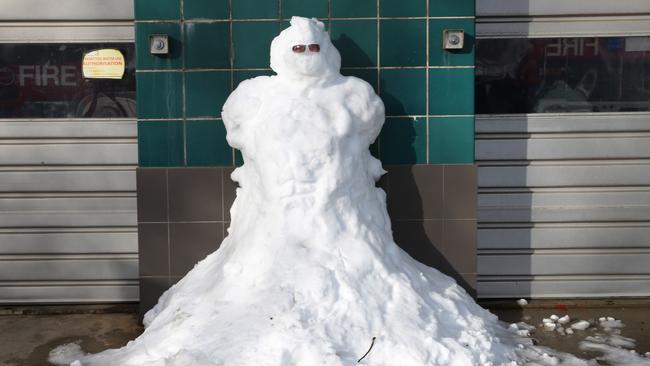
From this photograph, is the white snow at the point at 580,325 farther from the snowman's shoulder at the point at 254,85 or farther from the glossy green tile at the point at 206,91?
the glossy green tile at the point at 206,91

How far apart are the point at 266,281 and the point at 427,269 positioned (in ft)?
5.43

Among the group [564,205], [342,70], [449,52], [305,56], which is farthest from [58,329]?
[564,205]

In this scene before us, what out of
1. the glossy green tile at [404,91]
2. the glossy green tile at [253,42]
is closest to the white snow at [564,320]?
the glossy green tile at [404,91]

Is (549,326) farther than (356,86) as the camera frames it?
Yes

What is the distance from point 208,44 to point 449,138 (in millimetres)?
2350

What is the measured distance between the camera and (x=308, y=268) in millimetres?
6359

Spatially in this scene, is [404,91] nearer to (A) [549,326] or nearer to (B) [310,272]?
(B) [310,272]

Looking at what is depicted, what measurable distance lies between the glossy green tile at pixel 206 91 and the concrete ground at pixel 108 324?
2107 millimetres

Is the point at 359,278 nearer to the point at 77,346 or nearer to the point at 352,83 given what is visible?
the point at 352,83

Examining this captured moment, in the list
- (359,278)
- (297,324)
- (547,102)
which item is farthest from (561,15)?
(297,324)

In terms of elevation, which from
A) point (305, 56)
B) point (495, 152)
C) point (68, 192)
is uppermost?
point (305, 56)

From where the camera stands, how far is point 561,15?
829 centimetres

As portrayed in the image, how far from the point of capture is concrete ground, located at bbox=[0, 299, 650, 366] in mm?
7027

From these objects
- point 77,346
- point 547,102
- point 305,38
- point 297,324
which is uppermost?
point 305,38
